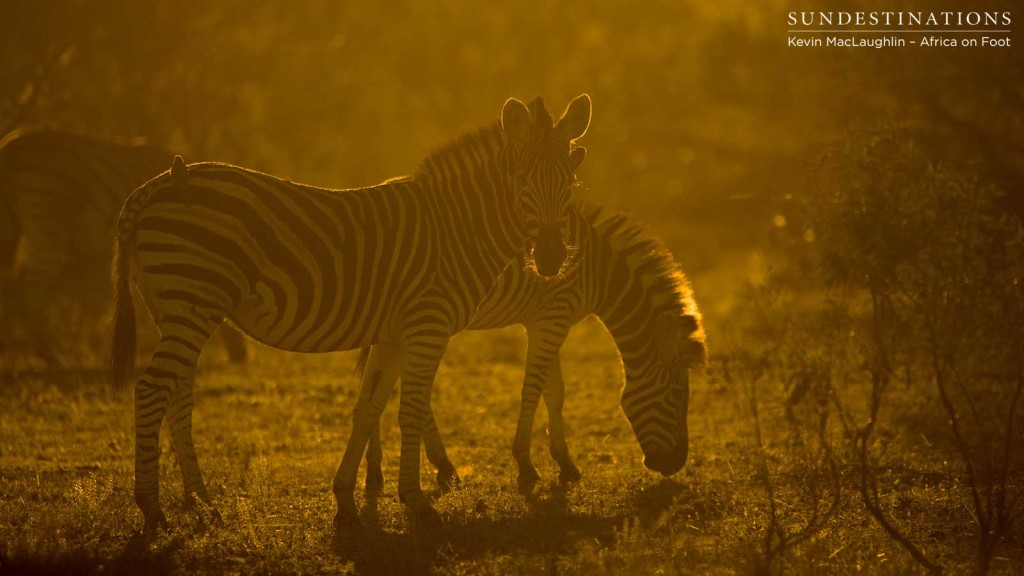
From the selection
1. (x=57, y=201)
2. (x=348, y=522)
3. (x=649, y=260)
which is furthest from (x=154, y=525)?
(x=57, y=201)

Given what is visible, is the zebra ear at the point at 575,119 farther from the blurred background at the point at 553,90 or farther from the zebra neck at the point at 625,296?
the blurred background at the point at 553,90

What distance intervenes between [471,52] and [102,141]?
795 inches

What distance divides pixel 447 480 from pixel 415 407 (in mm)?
1565

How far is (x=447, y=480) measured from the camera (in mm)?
9258

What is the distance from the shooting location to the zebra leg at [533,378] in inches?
377

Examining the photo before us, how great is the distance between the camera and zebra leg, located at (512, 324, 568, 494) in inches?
377

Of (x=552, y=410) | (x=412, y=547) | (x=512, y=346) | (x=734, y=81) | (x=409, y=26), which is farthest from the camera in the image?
(x=409, y=26)

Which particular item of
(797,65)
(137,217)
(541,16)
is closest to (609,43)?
(541,16)

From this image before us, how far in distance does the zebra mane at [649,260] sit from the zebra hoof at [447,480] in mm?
2109

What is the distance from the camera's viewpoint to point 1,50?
18.1m

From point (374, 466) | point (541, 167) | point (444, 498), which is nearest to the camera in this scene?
point (541, 167)

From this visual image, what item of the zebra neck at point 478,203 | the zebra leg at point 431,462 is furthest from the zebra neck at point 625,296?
the zebra leg at point 431,462

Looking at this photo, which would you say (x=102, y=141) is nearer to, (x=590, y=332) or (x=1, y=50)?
(x=1, y=50)

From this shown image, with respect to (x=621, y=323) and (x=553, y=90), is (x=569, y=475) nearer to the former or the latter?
(x=621, y=323)
